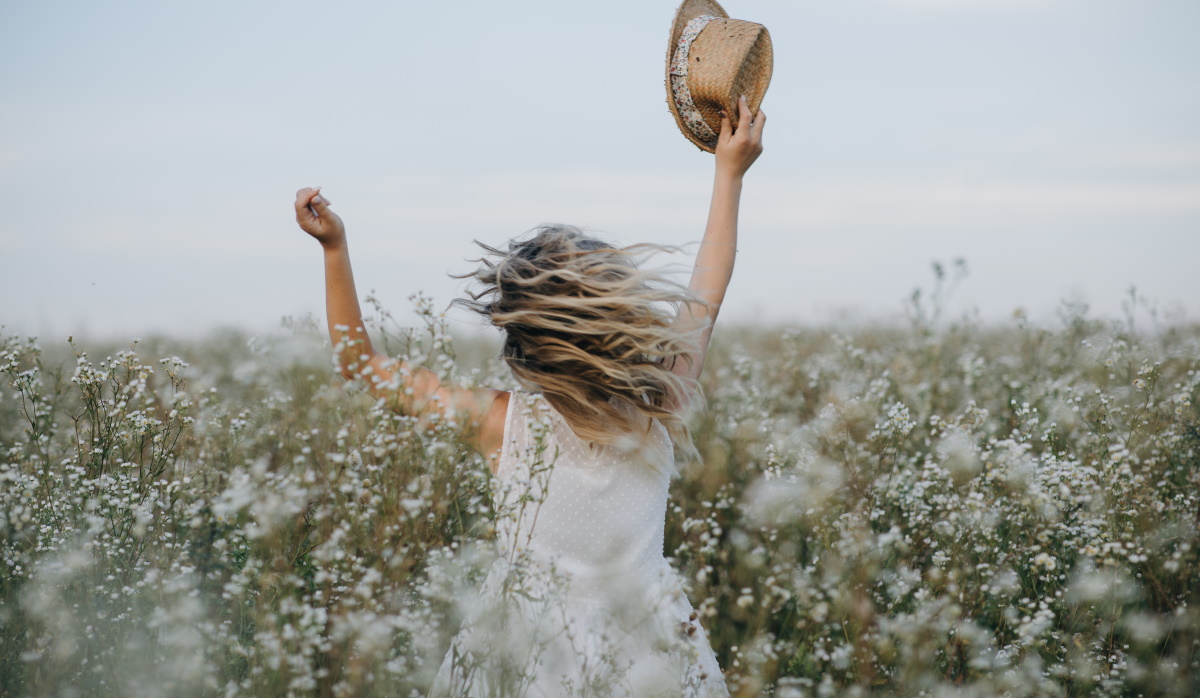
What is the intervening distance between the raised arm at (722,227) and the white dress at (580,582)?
0.37m

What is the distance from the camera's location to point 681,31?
3021mm

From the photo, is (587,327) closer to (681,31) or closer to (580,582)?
(580,582)

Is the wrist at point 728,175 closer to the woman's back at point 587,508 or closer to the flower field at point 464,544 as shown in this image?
the woman's back at point 587,508

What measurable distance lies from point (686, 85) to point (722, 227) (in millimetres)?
564

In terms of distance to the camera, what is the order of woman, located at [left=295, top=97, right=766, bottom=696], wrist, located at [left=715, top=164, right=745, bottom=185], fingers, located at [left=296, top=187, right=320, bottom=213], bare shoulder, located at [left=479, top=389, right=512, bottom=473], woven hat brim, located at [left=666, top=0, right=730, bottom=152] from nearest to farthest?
1. woman, located at [left=295, top=97, right=766, bottom=696]
2. fingers, located at [left=296, top=187, right=320, bottom=213]
3. bare shoulder, located at [left=479, top=389, right=512, bottom=473]
4. wrist, located at [left=715, top=164, right=745, bottom=185]
5. woven hat brim, located at [left=666, top=0, right=730, bottom=152]

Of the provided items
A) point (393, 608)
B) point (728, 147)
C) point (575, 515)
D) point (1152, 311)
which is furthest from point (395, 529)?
point (1152, 311)

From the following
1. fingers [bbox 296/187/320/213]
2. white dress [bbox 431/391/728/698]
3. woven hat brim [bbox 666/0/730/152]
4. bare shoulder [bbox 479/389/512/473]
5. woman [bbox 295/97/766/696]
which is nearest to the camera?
white dress [bbox 431/391/728/698]

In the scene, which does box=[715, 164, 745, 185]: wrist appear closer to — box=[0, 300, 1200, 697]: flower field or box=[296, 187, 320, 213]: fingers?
box=[0, 300, 1200, 697]: flower field

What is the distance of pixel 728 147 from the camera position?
9.35ft

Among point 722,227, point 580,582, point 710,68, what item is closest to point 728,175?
point 722,227

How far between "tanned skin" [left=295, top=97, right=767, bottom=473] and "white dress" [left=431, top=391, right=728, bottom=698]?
14 cm

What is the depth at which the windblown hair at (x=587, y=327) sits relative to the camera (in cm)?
239

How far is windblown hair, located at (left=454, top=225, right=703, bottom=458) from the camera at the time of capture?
2.39 metres

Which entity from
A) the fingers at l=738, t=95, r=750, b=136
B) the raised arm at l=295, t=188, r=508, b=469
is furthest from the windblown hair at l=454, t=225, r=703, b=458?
the fingers at l=738, t=95, r=750, b=136
